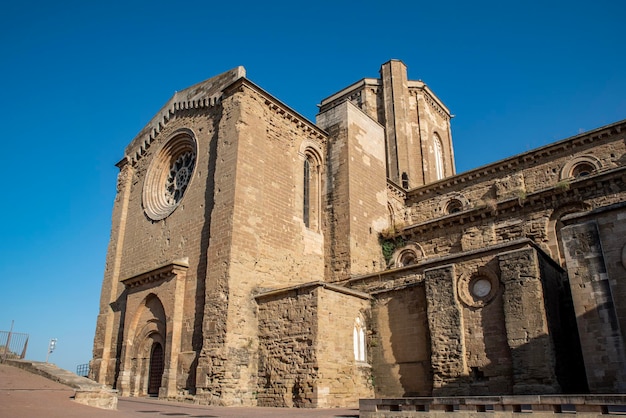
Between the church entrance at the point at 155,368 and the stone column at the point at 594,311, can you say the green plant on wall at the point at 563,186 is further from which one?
the church entrance at the point at 155,368

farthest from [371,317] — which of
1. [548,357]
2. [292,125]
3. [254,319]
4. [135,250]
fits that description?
[135,250]

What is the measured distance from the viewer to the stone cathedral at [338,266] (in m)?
11.8

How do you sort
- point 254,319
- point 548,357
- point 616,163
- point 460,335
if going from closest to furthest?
1. point 548,357
2. point 460,335
3. point 254,319
4. point 616,163

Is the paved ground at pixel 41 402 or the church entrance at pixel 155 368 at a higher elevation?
the church entrance at pixel 155 368

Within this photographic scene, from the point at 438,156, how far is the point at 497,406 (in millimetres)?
25477

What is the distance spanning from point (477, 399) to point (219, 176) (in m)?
11.6

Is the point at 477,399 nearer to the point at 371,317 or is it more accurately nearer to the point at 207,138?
the point at 371,317

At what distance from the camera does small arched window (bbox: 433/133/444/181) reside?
3107cm

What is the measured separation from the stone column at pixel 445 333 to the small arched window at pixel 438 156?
1764cm

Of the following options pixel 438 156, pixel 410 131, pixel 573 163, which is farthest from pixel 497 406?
pixel 438 156

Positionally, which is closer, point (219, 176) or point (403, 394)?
point (403, 394)

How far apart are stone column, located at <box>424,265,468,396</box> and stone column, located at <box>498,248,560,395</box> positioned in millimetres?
1396

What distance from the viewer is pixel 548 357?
11.2m

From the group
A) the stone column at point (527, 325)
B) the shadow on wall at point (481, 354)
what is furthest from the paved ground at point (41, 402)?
the stone column at point (527, 325)
